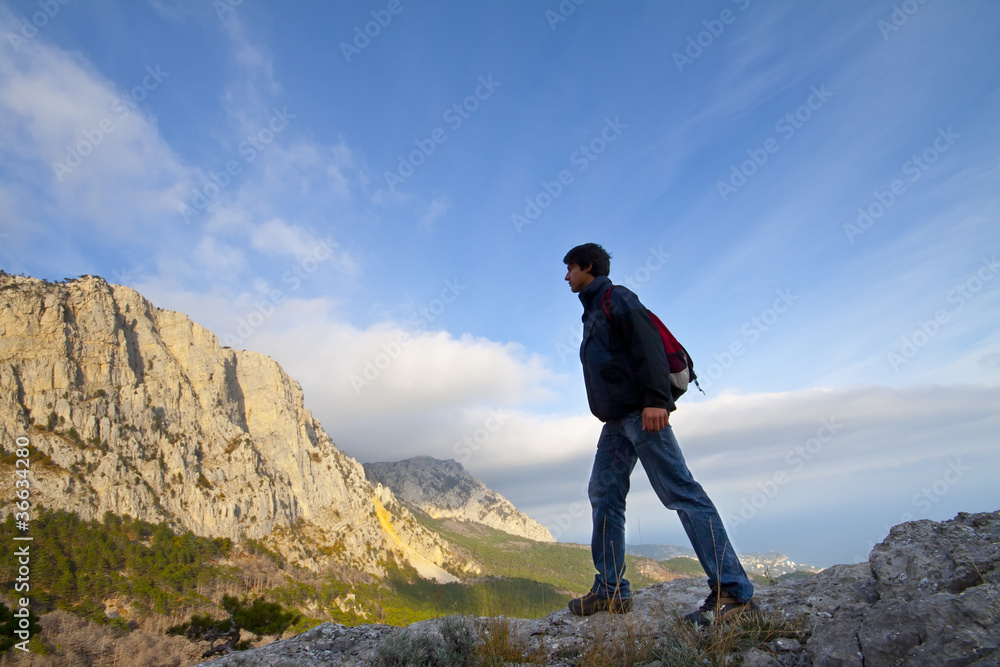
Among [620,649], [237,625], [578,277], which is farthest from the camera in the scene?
[237,625]

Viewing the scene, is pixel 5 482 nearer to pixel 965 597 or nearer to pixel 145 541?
pixel 145 541

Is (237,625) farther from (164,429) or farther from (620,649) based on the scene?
(164,429)

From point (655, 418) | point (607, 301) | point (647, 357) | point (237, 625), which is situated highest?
point (607, 301)

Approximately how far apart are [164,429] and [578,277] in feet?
346

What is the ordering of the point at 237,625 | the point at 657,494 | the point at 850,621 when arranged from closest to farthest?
the point at 850,621 < the point at 657,494 < the point at 237,625

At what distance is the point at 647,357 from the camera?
3010 mm

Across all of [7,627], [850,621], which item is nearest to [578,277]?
[850,621]

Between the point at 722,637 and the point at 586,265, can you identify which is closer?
the point at 722,637

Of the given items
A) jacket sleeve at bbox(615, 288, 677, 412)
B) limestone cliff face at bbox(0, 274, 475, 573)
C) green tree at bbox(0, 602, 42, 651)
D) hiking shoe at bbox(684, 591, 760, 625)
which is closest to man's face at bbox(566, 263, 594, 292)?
jacket sleeve at bbox(615, 288, 677, 412)

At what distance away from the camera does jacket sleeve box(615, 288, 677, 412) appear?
9.72ft

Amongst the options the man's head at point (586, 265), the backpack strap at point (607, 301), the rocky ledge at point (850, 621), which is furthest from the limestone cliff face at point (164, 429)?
the backpack strap at point (607, 301)

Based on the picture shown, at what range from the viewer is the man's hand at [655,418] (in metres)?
2.92

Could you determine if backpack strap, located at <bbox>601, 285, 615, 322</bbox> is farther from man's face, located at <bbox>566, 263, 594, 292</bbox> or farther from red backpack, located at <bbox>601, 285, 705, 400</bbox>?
man's face, located at <bbox>566, 263, 594, 292</bbox>

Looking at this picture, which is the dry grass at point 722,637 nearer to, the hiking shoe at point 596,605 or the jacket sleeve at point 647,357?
the hiking shoe at point 596,605
